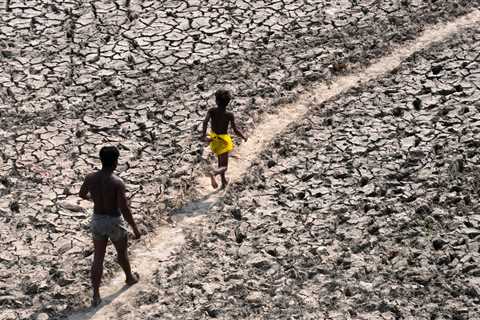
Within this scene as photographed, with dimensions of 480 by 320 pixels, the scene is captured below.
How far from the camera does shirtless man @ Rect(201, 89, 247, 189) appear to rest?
35.7 ft

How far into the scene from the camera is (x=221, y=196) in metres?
11.0

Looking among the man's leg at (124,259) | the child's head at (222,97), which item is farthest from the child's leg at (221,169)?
the man's leg at (124,259)

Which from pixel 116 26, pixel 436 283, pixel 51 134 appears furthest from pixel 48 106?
pixel 436 283

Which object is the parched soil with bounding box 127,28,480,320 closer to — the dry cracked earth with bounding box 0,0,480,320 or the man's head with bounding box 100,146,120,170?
the dry cracked earth with bounding box 0,0,480,320

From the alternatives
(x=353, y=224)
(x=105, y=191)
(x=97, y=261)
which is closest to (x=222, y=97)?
(x=353, y=224)

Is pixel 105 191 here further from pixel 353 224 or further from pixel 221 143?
pixel 353 224

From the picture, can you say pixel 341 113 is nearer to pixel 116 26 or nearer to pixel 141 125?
pixel 141 125

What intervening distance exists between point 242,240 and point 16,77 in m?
4.50

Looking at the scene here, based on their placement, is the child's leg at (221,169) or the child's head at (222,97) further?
the child's leg at (221,169)

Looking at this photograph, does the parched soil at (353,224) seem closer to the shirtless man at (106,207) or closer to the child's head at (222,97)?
the shirtless man at (106,207)

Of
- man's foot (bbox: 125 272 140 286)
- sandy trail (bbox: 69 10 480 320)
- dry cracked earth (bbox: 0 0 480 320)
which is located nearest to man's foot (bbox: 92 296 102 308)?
sandy trail (bbox: 69 10 480 320)

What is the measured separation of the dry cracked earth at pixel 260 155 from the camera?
9.53 m

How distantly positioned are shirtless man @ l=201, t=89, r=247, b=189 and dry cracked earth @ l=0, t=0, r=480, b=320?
0.34 metres

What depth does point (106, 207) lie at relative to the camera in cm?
911
